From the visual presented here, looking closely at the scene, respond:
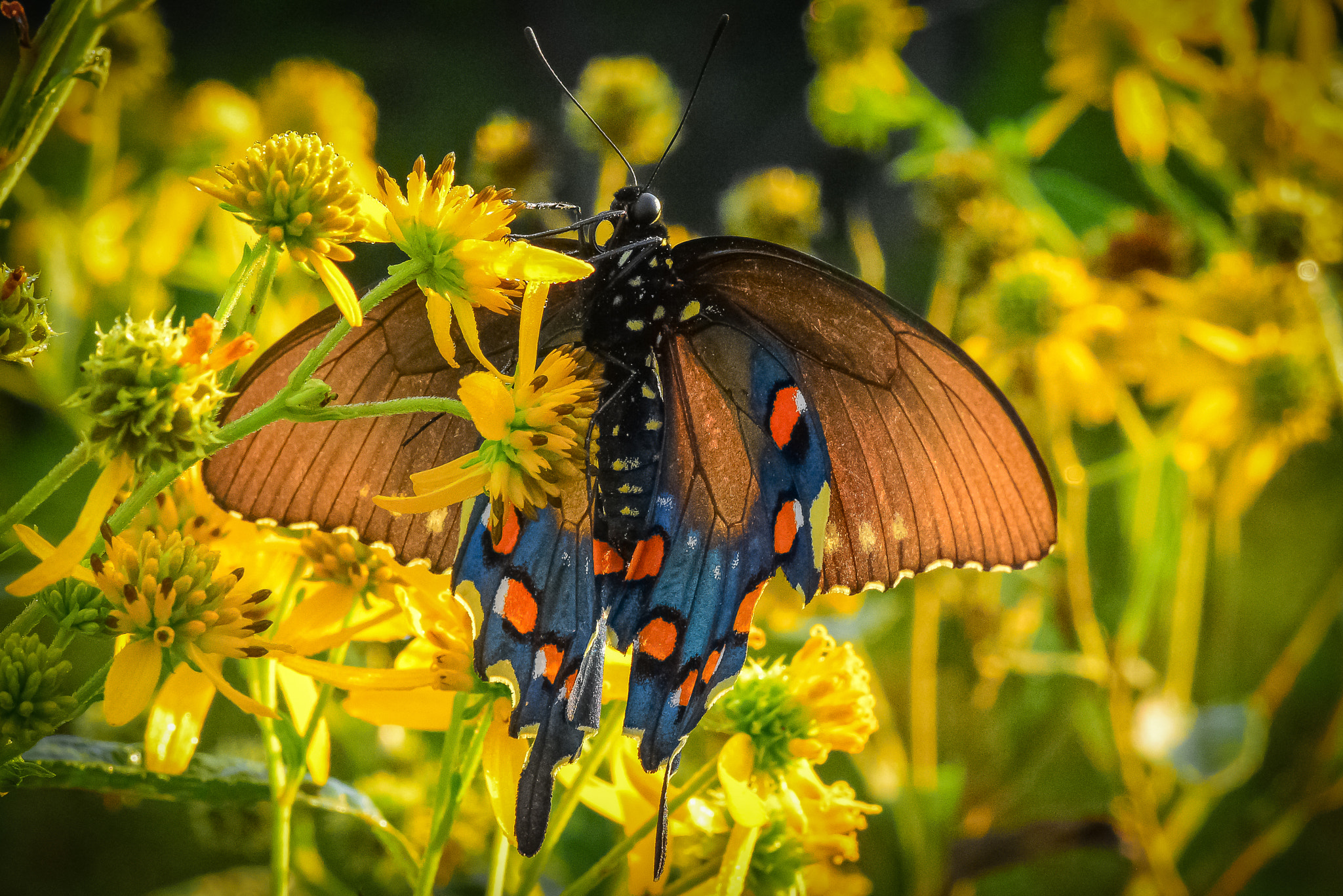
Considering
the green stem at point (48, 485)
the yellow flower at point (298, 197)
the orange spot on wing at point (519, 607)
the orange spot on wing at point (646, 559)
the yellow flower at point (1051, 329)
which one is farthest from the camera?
the yellow flower at point (1051, 329)

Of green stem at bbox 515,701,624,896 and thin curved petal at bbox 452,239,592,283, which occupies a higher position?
thin curved petal at bbox 452,239,592,283

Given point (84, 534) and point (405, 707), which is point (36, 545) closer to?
point (84, 534)

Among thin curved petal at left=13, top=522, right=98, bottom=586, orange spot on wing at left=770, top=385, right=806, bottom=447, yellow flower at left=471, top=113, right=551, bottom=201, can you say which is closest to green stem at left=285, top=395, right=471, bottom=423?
thin curved petal at left=13, top=522, right=98, bottom=586

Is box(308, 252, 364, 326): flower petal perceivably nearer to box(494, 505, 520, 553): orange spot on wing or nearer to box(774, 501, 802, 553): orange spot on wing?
box(494, 505, 520, 553): orange spot on wing

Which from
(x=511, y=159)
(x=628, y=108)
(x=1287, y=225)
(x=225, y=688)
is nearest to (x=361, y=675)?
(x=225, y=688)

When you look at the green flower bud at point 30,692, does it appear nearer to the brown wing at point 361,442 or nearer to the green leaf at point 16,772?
the green leaf at point 16,772

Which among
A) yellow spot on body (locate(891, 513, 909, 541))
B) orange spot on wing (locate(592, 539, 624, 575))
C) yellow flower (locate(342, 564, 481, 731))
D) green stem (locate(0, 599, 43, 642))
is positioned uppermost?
yellow spot on body (locate(891, 513, 909, 541))

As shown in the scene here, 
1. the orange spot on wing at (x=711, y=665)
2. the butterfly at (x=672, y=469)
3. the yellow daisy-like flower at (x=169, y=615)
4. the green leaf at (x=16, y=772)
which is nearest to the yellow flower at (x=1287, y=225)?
the butterfly at (x=672, y=469)
